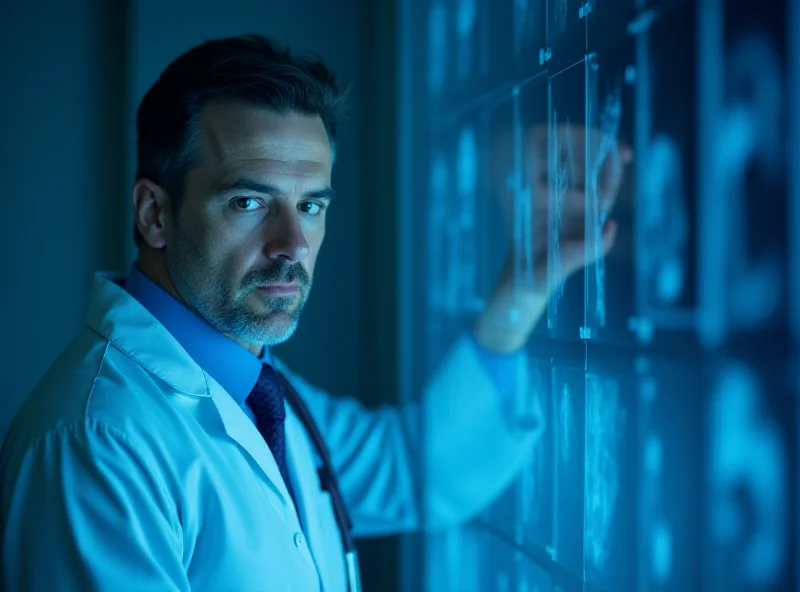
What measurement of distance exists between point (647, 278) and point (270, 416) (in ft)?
1.93

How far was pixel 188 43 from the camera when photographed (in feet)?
4.57

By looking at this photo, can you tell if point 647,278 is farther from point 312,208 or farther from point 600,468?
point 312,208

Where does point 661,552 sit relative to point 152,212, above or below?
below

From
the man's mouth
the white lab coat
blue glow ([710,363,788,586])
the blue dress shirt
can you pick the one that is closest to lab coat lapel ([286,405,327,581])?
the white lab coat

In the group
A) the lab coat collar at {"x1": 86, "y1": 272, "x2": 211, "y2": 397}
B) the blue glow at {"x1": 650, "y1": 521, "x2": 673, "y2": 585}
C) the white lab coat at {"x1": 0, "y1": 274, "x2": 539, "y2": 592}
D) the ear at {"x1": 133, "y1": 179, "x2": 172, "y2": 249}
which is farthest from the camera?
the ear at {"x1": 133, "y1": 179, "x2": 172, "y2": 249}

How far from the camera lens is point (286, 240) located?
0.93 m

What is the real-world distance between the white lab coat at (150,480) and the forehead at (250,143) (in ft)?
0.73

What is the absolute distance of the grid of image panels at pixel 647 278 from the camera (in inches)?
18.1

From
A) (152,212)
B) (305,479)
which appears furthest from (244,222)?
(305,479)

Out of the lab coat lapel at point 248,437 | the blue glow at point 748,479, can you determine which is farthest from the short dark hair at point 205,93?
the blue glow at point 748,479

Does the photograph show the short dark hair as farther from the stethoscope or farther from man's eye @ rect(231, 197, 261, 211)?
the stethoscope

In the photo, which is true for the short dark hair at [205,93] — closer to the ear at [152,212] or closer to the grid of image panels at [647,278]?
the ear at [152,212]

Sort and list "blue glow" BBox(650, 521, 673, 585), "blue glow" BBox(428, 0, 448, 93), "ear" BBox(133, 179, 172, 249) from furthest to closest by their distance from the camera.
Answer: "blue glow" BBox(428, 0, 448, 93) < "ear" BBox(133, 179, 172, 249) < "blue glow" BBox(650, 521, 673, 585)

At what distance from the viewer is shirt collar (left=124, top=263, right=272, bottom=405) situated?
37.3 inches
